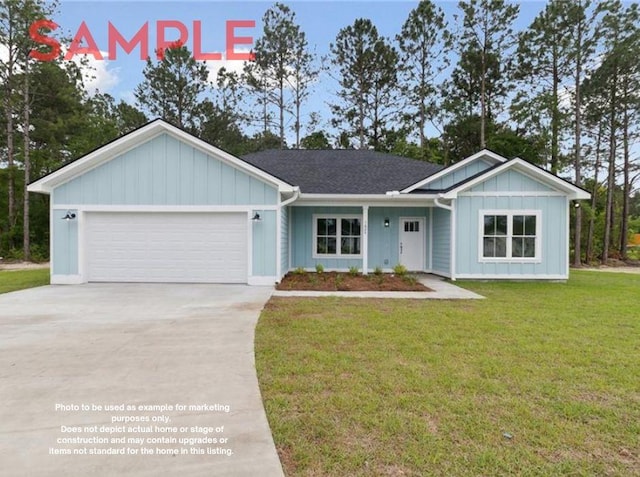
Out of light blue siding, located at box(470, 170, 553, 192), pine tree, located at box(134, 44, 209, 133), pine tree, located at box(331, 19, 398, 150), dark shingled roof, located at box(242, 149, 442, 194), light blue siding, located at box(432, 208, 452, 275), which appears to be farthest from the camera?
pine tree, located at box(134, 44, 209, 133)

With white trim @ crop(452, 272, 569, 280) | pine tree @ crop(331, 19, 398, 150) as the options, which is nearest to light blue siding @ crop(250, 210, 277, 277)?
white trim @ crop(452, 272, 569, 280)

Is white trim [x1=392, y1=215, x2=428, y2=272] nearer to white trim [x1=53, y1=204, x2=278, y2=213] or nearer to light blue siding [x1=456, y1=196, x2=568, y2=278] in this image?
light blue siding [x1=456, y1=196, x2=568, y2=278]

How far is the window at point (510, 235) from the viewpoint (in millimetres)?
10562

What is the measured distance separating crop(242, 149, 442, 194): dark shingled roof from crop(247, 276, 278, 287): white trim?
10.3 feet

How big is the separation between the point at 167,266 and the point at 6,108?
16.5 meters

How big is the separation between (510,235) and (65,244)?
12137 millimetres

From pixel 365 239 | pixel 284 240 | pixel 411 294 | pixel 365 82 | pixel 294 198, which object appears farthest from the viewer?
pixel 365 82

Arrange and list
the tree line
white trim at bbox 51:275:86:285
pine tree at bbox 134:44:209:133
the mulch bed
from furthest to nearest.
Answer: pine tree at bbox 134:44:209:133 → the tree line → white trim at bbox 51:275:86:285 → the mulch bed

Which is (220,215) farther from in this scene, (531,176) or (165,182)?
(531,176)

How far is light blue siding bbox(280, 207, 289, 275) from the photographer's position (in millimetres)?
10219

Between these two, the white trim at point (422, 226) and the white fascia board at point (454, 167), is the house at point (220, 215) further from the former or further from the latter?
the white trim at point (422, 226)

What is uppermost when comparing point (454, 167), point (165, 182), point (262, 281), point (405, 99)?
point (405, 99)

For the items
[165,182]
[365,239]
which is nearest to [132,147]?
[165,182]

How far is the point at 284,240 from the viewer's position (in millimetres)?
10930
